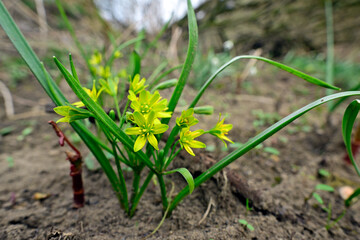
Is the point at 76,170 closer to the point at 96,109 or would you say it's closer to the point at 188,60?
the point at 96,109

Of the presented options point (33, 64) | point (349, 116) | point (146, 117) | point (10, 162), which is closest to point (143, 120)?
point (146, 117)

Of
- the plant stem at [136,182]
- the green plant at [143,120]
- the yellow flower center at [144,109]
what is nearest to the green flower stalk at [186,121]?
the green plant at [143,120]

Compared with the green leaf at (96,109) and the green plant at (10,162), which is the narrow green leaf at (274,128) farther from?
the green plant at (10,162)

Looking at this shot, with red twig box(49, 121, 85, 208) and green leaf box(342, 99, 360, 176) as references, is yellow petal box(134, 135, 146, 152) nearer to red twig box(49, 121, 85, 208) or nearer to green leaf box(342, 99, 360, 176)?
red twig box(49, 121, 85, 208)

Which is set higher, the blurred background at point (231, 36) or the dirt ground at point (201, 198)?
the blurred background at point (231, 36)

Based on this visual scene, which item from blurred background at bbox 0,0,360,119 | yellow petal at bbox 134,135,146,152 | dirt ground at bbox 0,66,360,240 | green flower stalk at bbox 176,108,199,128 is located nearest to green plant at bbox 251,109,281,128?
dirt ground at bbox 0,66,360,240
